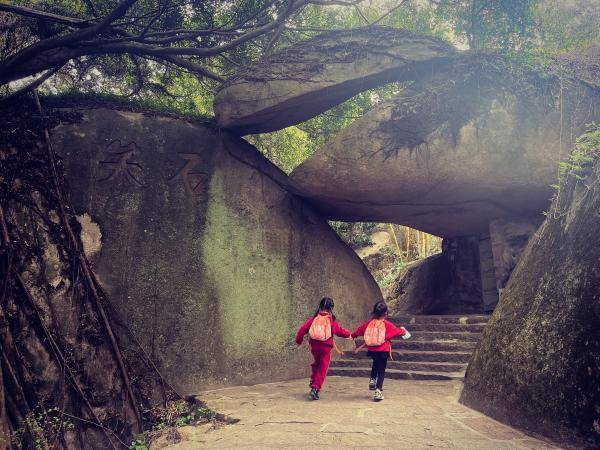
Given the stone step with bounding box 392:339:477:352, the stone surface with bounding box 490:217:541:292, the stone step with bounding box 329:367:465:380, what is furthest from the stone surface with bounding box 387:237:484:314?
the stone step with bounding box 329:367:465:380

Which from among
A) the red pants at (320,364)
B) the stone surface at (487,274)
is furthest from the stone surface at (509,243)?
the red pants at (320,364)

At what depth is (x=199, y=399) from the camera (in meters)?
6.45

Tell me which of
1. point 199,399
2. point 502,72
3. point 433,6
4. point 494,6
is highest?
point 433,6

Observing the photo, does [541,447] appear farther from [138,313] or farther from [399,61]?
[399,61]

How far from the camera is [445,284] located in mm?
12117

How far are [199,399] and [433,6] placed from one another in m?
10.1

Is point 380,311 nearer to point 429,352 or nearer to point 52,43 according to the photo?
point 429,352

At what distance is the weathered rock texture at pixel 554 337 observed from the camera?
350cm

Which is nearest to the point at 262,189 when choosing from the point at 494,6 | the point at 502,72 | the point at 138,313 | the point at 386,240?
the point at 138,313

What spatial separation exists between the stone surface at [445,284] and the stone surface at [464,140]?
305cm

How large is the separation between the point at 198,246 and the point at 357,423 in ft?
14.3

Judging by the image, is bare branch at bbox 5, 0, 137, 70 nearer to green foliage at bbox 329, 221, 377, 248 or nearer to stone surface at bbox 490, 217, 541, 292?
stone surface at bbox 490, 217, 541, 292

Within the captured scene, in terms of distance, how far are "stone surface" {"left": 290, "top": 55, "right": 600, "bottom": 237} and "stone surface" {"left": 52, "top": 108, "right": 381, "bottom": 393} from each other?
112 centimetres

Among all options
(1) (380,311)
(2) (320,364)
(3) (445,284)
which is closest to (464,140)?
(1) (380,311)
